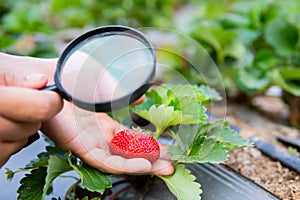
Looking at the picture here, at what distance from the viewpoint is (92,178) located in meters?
0.79

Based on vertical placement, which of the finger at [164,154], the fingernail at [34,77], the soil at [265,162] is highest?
the fingernail at [34,77]

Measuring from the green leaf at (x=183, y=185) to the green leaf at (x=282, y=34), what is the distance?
2.71 feet

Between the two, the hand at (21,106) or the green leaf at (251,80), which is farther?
the green leaf at (251,80)

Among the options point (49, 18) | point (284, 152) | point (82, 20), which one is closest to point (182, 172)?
point (284, 152)

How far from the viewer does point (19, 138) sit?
0.75 m

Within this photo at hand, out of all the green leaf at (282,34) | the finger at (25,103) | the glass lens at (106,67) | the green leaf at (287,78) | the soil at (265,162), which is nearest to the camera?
the finger at (25,103)

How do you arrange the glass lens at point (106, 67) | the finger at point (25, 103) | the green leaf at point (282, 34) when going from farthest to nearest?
the green leaf at point (282, 34), the glass lens at point (106, 67), the finger at point (25, 103)

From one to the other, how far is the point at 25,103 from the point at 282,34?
109 centimetres

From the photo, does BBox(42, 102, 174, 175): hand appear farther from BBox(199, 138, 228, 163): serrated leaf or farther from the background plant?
the background plant

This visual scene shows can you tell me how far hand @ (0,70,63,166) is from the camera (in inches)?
26.4

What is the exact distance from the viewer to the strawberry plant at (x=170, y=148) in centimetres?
80

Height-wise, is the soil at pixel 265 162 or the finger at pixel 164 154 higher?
the finger at pixel 164 154

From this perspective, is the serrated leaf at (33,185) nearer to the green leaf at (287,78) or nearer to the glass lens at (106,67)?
the glass lens at (106,67)

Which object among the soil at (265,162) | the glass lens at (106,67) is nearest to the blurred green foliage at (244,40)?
the soil at (265,162)
